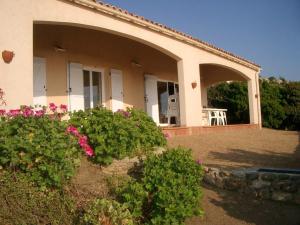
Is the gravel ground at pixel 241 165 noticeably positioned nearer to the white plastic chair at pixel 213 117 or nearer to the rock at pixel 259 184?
the rock at pixel 259 184

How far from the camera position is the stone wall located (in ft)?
16.9

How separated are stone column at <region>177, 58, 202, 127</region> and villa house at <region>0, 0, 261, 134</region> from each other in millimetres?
31

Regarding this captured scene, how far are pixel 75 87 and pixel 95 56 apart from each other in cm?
138

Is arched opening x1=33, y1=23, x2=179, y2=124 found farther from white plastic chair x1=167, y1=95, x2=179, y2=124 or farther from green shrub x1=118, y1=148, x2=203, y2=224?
green shrub x1=118, y1=148, x2=203, y2=224

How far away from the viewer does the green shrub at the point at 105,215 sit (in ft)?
12.0

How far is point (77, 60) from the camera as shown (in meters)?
10.5

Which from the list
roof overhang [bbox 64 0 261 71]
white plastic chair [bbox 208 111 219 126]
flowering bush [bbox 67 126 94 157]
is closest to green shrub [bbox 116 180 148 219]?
flowering bush [bbox 67 126 94 157]

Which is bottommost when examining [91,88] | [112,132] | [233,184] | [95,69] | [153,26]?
[233,184]

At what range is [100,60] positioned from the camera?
11.3 meters

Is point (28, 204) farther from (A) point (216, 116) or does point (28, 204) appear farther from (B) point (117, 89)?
(A) point (216, 116)

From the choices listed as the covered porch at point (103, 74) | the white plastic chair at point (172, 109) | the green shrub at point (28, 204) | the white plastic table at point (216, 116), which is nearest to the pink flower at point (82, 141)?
the green shrub at point (28, 204)

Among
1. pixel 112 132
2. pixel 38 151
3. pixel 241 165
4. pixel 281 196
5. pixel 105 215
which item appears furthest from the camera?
pixel 241 165

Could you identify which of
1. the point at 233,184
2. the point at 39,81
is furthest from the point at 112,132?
the point at 39,81

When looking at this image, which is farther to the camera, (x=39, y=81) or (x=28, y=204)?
(x=39, y=81)
